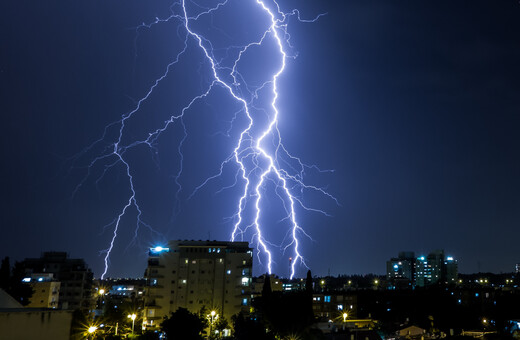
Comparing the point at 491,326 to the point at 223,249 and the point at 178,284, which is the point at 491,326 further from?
the point at 178,284

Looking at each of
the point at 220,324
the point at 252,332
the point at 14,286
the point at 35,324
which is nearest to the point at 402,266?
the point at 220,324

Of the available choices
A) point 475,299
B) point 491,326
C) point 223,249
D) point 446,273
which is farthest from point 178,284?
point 446,273

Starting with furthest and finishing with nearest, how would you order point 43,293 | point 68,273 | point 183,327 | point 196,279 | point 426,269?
point 426,269 < point 68,273 < point 196,279 < point 43,293 < point 183,327

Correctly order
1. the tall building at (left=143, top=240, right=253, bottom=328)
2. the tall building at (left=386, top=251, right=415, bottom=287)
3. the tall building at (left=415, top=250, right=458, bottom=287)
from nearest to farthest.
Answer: the tall building at (left=143, top=240, right=253, bottom=328) → the tall building at (left=415, top=250, right=458, bottom=287) → the tall building at (left=386, top=251, right=415, bottom=287)

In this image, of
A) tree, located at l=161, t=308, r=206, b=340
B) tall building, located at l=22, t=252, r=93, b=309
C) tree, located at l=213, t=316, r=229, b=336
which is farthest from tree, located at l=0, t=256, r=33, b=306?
tall building, located at l=22, t=252, r=93, b=309

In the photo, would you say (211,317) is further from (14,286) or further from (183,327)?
(14,286)

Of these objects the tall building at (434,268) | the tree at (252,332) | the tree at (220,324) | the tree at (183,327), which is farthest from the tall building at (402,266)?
the tree at (183,327)

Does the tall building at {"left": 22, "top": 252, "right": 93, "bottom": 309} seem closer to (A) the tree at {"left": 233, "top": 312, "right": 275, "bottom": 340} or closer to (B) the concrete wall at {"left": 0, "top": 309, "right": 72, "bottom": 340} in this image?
(A) the tree at {"left": 233, "top": 312, "right": 275, "bottom": 340}
